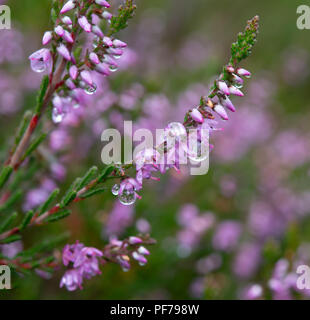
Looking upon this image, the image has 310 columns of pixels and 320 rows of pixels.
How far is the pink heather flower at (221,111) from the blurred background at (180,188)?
1173 millimetres

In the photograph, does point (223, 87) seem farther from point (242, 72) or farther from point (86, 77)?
point (86, 77)

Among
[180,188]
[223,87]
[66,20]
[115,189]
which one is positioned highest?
[66,20]

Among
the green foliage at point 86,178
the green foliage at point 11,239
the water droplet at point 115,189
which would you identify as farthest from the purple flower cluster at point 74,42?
the green foliage at point 11,239

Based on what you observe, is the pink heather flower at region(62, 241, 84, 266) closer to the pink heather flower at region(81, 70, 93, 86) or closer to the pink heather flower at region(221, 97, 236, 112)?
the pink heather flower at region(81, 70, 93, 86)

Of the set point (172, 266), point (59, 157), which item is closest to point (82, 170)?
point (59, 157)

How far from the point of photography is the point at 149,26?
7.10 meters

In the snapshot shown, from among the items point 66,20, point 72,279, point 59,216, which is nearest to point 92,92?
point 66,20

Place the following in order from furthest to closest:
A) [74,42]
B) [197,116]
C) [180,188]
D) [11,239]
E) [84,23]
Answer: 1. [180,188]
2. [11,239]
3. [74,42]
4. [84,23]
5. [197,116]

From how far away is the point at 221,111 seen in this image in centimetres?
153

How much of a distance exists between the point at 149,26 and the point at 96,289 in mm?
5225

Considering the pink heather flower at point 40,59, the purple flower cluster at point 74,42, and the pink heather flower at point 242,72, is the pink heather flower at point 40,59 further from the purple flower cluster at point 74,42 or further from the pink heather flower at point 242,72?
the pink heather flower at point 242,72

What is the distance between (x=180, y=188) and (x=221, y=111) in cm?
347

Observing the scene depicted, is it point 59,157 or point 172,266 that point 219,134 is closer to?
point 172,266

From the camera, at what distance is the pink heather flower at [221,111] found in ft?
4.98
